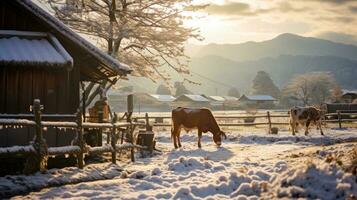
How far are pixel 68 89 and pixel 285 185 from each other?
8162mm

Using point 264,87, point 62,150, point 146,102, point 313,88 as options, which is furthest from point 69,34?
point 264,87

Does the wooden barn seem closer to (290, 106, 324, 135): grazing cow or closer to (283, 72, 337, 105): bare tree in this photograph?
(290, 106, 324, 135): grazing cow

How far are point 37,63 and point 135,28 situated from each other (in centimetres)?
1000

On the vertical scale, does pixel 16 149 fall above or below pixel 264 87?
below

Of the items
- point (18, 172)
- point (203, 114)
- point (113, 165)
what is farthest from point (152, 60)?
point (18, 172)

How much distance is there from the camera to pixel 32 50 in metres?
11.8

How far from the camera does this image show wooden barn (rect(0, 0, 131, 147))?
11.4 metres

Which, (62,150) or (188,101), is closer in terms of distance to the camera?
(62,150)

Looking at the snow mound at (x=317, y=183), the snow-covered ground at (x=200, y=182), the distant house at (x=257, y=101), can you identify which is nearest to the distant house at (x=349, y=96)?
the distant house at (x=257, y=101)

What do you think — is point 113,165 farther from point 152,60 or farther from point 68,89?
point 152,60

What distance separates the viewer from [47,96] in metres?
12.3

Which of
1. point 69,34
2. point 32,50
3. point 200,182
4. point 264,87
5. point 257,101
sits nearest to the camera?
point 200,182

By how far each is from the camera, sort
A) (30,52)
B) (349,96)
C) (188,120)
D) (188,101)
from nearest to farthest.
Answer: (30,52)
(188,120)
(349,96)
(188,101)

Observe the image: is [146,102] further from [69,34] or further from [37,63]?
[37,63]
